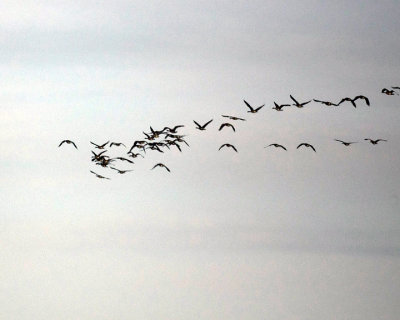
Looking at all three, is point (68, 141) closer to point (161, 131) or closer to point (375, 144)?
point (161, 131)

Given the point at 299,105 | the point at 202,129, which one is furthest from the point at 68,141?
the point at 299,105

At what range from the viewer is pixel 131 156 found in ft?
579

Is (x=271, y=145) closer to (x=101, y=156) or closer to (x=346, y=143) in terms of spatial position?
(x=346, y=143)

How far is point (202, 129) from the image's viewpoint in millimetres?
172000

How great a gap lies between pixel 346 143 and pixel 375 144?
143 inches

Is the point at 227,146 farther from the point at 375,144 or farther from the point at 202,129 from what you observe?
the point at 375,144

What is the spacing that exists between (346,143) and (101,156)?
31.1 m

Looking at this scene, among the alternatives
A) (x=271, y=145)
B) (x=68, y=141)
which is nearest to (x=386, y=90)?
(x=271, y=145)

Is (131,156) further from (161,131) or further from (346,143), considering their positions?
(346,143)

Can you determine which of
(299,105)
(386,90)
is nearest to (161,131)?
(299,105)

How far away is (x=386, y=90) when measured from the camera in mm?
169875

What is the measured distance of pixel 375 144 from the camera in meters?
176

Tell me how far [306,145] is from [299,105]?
7.65 meters

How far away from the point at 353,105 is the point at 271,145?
11.3m
